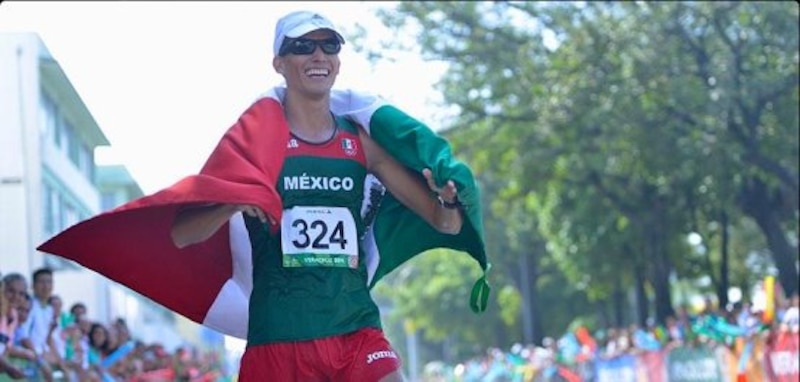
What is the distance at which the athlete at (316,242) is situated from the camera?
21.1 feet

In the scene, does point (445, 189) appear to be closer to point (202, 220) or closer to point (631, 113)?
point (202, 220)

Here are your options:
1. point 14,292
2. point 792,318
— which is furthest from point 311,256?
point 792,318

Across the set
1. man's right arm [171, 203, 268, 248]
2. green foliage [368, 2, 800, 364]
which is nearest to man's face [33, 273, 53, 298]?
man's right arm [171, 203, 268, 248]

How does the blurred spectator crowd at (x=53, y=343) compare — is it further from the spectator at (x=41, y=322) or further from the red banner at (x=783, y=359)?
the red banner at (x=783, y=359)

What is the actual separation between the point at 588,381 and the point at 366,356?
2910cm

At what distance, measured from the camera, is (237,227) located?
263 inches

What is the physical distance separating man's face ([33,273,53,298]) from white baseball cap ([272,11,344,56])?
853 centimetres

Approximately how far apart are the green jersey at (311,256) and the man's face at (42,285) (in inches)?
333

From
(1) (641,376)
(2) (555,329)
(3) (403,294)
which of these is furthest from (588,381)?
(3) (403,294)

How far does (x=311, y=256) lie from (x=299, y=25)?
86cm

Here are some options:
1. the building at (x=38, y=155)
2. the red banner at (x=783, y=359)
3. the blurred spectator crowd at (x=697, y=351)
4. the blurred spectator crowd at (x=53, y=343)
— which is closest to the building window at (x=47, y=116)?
the building at (x=38, y=155)

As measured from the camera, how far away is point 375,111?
6.74m

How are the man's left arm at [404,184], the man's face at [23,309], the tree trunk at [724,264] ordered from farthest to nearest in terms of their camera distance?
1. the tree trunk at [724,264]
2. the man's face at [23,309]
3. the man's left arm at [404,184]

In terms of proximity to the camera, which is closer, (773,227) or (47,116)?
(47,116)
